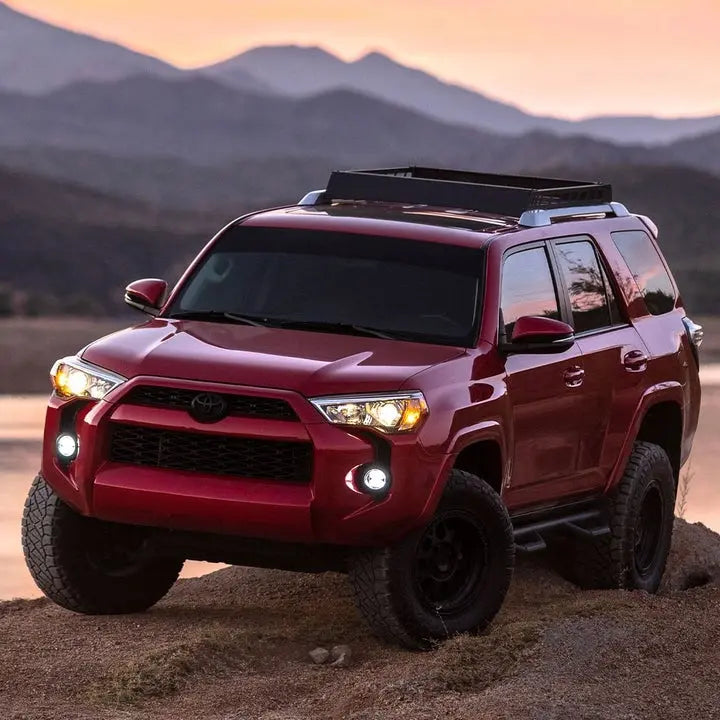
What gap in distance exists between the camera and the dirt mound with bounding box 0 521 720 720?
7.98m

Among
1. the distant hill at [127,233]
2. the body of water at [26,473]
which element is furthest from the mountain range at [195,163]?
the body of water at [26,473]

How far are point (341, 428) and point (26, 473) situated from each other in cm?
1242

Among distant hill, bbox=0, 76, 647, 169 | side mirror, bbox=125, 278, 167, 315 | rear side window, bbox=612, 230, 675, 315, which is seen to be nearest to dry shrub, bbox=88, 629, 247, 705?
side mirror, bbox=125, 278, 167, 315

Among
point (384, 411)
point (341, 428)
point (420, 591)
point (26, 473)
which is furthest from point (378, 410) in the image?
point (26, 473)

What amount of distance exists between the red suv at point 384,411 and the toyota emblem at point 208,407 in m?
0.01

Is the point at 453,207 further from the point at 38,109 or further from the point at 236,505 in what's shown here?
the point at 38,109

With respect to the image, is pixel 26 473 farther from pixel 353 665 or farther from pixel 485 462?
pixel 353 665

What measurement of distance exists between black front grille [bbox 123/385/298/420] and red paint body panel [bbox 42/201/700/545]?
0.03 m

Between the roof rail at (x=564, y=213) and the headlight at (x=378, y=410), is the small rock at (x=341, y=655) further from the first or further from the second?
the roof rail at (x=564, y=213)

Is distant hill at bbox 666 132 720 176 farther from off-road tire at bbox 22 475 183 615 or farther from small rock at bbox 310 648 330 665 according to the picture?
small rock at bbox 310 648 330 665

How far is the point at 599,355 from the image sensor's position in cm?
1049

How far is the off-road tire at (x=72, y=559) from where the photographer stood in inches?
373

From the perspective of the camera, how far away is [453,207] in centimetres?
1074

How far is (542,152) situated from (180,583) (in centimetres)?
13860
